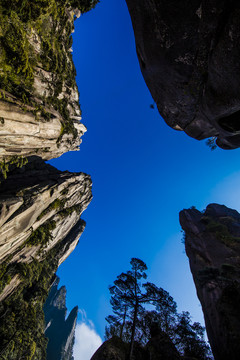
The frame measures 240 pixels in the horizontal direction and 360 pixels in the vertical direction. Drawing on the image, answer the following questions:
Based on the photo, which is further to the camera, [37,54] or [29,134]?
[37,54]

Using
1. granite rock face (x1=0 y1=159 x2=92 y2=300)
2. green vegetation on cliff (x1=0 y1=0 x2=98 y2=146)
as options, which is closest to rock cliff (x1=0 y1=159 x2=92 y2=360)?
granite rock face (x1=0 y1=159 x2=92 y2=300)

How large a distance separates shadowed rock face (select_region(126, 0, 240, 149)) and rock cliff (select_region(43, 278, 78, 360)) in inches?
4115

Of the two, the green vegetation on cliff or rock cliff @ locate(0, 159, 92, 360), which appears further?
rock cliff @ locate(0, 159, 92, 360)

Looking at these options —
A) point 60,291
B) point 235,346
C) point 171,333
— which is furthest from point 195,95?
point 60,291

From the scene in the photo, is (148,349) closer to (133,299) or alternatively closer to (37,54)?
(133,299)

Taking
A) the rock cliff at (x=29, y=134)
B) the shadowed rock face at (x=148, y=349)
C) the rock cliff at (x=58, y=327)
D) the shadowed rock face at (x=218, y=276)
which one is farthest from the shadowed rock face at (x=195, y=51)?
the rock cliff at (x=58, y=327)

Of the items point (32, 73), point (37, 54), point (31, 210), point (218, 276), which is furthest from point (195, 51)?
point (218, 276)

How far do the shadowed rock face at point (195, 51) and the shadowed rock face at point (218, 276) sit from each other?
13.4 metres

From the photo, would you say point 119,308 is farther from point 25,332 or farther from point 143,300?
point 25,332

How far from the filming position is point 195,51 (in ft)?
20.4

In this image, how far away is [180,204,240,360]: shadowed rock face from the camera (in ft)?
31.9

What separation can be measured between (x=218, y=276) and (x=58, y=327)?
10103 centimetres

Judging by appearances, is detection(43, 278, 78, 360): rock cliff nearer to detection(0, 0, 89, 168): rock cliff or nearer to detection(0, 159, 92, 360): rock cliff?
detection(0, 159, 92, 360): rock cliff

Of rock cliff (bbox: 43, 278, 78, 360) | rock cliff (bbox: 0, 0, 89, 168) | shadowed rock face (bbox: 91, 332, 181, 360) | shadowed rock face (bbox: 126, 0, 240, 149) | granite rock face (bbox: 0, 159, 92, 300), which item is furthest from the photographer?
rock cliff (bbox: 43, 278, 78, 360)
